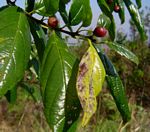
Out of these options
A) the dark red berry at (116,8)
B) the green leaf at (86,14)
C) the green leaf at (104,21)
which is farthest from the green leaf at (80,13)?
the dark red berry at (116,8)

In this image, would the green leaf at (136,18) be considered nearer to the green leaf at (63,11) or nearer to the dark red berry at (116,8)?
the dark red berry at (116,8)

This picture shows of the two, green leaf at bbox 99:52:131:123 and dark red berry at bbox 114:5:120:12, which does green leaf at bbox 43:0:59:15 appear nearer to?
green leaf at bbox 99:52:131:123

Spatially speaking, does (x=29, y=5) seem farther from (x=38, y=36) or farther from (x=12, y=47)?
(x=12, y=47)

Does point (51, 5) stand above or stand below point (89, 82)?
above

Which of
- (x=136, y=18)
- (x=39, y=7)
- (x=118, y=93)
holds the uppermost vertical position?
(x=39, y=7)

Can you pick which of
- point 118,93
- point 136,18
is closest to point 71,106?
point 118,93

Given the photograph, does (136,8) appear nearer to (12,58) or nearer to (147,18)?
(12,58)

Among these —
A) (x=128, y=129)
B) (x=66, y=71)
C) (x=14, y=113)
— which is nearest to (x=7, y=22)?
(x=66, y=71)
